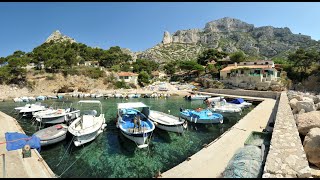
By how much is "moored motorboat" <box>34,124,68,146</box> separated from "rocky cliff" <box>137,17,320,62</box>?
123021mm

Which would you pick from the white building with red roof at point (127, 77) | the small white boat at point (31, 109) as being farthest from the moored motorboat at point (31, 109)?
the white building with red roof at point (127, 77)

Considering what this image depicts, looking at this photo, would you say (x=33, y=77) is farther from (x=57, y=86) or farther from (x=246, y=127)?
(x=246, y=127)

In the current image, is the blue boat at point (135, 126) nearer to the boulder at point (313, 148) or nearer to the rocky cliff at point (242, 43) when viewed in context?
the boulder at point (313, 148)

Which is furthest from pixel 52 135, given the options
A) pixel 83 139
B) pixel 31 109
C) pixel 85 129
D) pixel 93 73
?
pixel 93 73

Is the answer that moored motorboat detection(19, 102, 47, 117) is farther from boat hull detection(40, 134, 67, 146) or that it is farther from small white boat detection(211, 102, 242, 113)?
small white boat detection(211, 102, 242, 113)

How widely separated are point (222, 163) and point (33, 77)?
2661 inches

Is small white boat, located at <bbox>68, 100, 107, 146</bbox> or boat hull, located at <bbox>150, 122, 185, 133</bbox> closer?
small white boat, located at <bbox>68, 100, 107, 146</bbox>

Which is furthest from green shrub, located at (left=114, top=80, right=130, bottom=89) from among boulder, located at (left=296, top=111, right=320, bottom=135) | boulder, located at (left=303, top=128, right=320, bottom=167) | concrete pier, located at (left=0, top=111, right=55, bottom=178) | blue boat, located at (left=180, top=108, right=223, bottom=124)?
boulder, located at (left=303, top=128, right=320, bottom=167)

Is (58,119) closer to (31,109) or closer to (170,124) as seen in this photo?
(31,109)

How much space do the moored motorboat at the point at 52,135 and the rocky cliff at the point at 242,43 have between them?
123021 millimetres

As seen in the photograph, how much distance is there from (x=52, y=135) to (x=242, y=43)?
14808 centimetres

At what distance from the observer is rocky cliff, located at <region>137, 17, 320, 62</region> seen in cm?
13050

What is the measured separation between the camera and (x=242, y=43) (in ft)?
460

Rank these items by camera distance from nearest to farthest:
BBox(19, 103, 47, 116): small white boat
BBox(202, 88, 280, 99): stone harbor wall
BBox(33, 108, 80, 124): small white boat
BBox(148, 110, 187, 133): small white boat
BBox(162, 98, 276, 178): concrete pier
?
BBox(162, 98, 276, 178): concrete pier < BBox(148, 110, 187, 133): small white boat < BBox(33, 108, 80, 124): small white boat < BBox(19, 103, 47, 116): small white boat < BBox(202, 88, 280, 99): stone harbor wall
